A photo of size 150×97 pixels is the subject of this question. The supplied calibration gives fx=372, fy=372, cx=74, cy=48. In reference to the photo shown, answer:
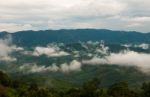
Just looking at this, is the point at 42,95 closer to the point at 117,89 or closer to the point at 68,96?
the point at 68,96

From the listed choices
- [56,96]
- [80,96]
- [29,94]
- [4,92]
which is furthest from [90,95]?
[4,92]

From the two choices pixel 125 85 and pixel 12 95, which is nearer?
pixel 12 95

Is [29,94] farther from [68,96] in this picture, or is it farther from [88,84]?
[88,84]

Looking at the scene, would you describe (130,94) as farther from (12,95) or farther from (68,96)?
(12,95)

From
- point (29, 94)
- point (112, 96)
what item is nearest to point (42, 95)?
point (29, 94)

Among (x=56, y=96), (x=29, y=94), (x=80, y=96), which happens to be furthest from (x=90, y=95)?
(x=29, y=94)

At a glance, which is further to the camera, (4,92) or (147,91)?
(147,91)
